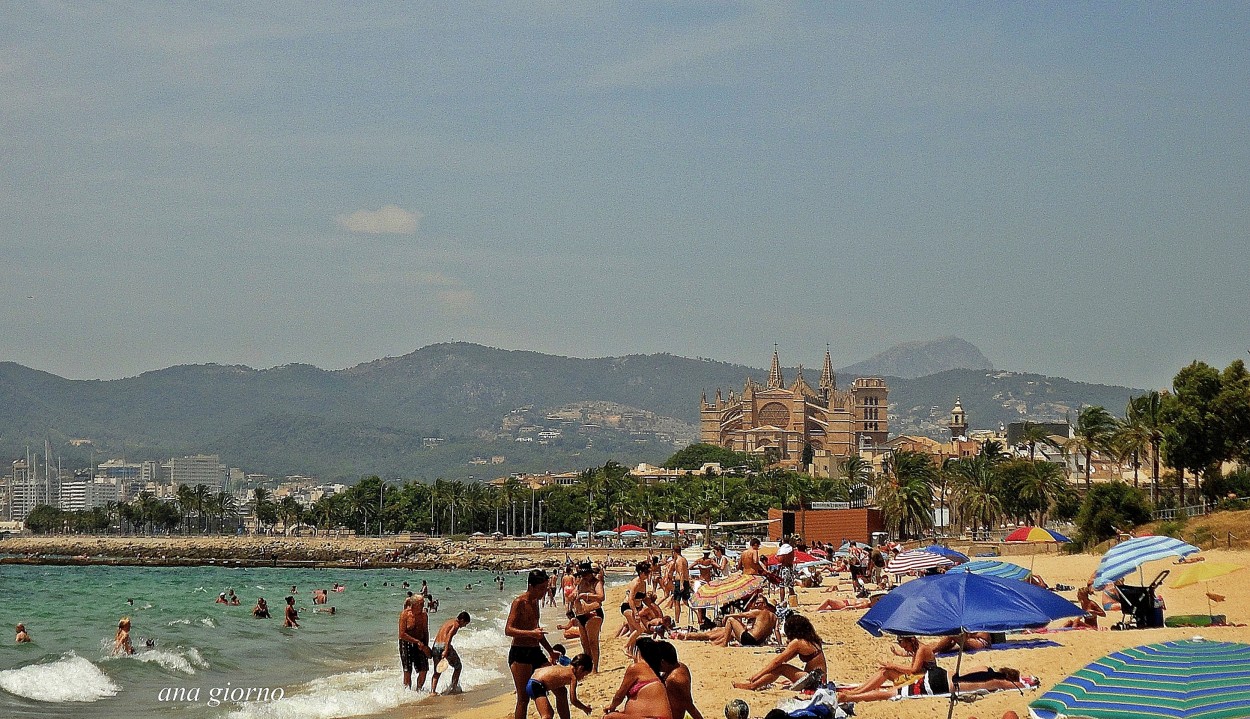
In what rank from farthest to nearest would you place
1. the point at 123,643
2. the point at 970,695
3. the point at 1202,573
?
1. the point at 123,643
2. the point at 1202,573
3. the point at 970,695

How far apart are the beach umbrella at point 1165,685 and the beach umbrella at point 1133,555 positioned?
25.0 ft

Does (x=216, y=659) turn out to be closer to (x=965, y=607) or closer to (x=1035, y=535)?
(x=1035, y=535)

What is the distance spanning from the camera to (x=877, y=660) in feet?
54.0

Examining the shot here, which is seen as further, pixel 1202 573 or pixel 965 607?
pixel 1202 573

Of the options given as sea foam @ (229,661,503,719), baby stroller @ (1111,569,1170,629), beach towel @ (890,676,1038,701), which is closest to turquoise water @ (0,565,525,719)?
sea foam @ (229,661,503,719)

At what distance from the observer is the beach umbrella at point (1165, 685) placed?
6.93m

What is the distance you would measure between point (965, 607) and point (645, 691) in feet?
9.45

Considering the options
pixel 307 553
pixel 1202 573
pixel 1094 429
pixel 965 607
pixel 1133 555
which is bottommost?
pixel 307 553

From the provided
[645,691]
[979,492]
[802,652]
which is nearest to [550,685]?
[645,691]

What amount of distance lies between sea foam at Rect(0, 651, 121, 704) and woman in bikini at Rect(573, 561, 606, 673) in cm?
718

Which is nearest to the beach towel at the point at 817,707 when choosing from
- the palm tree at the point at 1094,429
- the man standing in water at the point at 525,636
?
the man standing in water at the point at 525,636

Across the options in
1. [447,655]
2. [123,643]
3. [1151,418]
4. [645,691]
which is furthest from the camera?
[1151,418]

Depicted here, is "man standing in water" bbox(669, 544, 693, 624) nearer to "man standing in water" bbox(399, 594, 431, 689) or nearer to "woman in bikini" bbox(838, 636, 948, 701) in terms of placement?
"man standing in water" bbox(399, 594, 431, 689)

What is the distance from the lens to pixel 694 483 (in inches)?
4877
